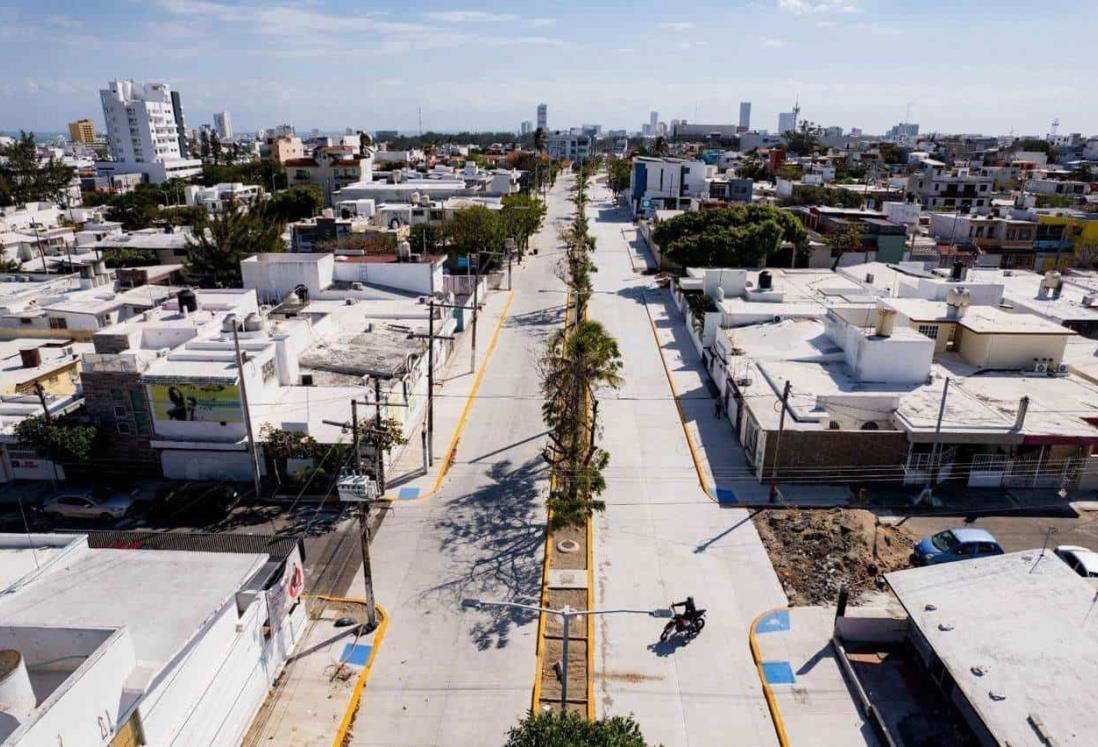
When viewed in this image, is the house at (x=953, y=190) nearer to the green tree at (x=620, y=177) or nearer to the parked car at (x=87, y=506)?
the green tree at (x=620, y=177)

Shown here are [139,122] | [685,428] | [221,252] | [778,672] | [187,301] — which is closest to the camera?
[778,672]

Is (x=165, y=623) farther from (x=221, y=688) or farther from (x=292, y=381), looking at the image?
(x=292, y=381)

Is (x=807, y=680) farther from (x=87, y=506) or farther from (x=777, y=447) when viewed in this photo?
(x=87, y=506)

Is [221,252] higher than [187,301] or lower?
lower

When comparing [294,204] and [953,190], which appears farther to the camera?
[953,190]

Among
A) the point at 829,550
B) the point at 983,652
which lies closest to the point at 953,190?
the point at 829,550

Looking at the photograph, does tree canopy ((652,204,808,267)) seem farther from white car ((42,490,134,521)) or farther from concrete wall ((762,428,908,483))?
white car ((42,490,134,521))

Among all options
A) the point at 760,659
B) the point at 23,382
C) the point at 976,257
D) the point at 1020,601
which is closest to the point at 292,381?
the point at 23,382
